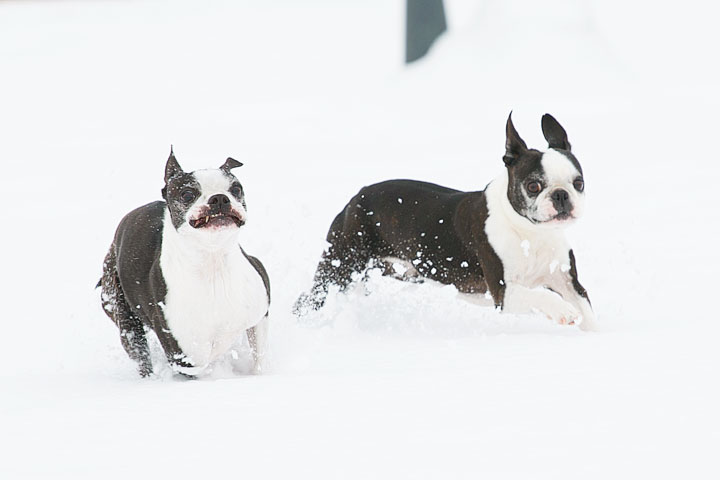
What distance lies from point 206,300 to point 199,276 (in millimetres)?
115

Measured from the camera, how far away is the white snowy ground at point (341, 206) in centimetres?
371

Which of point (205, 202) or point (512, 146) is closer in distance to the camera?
point (205, 202)

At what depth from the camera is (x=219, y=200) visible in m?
4.77

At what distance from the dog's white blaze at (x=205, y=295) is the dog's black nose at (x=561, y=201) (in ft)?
5.23

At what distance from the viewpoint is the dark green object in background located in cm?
1531

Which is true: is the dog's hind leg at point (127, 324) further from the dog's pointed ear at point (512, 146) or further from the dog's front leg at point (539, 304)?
the dog's pointed ear at point (512, 146)

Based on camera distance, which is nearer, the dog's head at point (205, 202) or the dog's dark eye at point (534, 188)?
the dog's head at point (205, 202)

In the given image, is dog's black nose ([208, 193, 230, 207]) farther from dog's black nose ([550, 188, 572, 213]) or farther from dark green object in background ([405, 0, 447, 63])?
dark green object in background ([405, 0, 447, 63])

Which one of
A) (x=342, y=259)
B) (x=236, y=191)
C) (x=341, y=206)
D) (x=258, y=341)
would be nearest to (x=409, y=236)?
(x=342, y=259)

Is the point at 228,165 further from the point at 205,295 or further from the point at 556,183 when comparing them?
the point at 556,183

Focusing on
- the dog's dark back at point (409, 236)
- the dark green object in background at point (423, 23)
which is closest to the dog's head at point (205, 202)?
the dog's dark back at point (409, 236)

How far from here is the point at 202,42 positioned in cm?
1969

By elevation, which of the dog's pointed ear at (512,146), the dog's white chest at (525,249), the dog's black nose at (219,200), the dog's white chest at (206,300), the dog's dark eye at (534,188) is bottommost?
the dog's white chest at (206,300)

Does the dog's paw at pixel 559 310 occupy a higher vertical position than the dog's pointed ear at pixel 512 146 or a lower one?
lower
